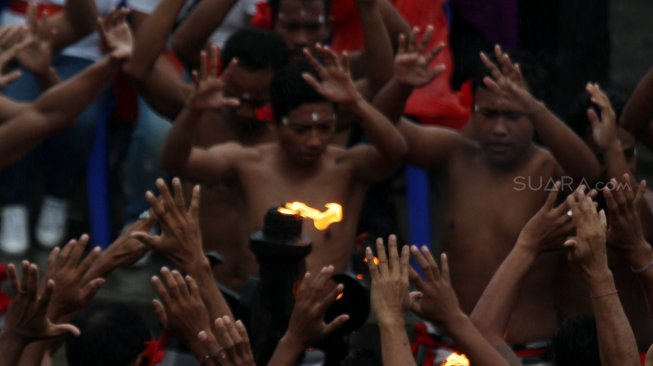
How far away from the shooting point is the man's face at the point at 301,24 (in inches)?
266

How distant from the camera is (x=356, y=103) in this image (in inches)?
233

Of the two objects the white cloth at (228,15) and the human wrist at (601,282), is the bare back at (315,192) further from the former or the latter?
the human wrist at (601,282)

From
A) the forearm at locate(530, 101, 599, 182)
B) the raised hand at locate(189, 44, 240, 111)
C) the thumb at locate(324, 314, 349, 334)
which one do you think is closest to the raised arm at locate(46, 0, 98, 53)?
the raised hand at locate(189, 44, 240, 111)

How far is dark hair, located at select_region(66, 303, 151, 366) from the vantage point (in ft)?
16.9

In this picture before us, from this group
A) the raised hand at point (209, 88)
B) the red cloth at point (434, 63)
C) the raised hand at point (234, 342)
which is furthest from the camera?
the red cloth at point (434, 63)

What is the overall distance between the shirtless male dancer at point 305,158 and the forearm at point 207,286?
982 mm

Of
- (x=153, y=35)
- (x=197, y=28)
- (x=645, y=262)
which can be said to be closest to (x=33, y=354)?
(x=153, y=35)

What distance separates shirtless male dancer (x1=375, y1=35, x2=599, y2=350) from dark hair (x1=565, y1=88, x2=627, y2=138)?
A: 17 cm

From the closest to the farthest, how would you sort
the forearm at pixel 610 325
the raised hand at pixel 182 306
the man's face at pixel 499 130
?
the forearm at pixel 610 325
the raised hand at pixel 182 306
the man's face at pixel 499 130

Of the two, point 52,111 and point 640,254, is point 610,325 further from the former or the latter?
point 52,111

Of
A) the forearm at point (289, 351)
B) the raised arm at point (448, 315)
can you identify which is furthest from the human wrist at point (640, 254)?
the forearm at point (289, 351)

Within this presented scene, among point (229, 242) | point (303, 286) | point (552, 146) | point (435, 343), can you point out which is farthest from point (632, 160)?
point (303, 286)

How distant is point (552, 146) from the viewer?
6.17m

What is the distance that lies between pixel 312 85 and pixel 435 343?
101 cm
